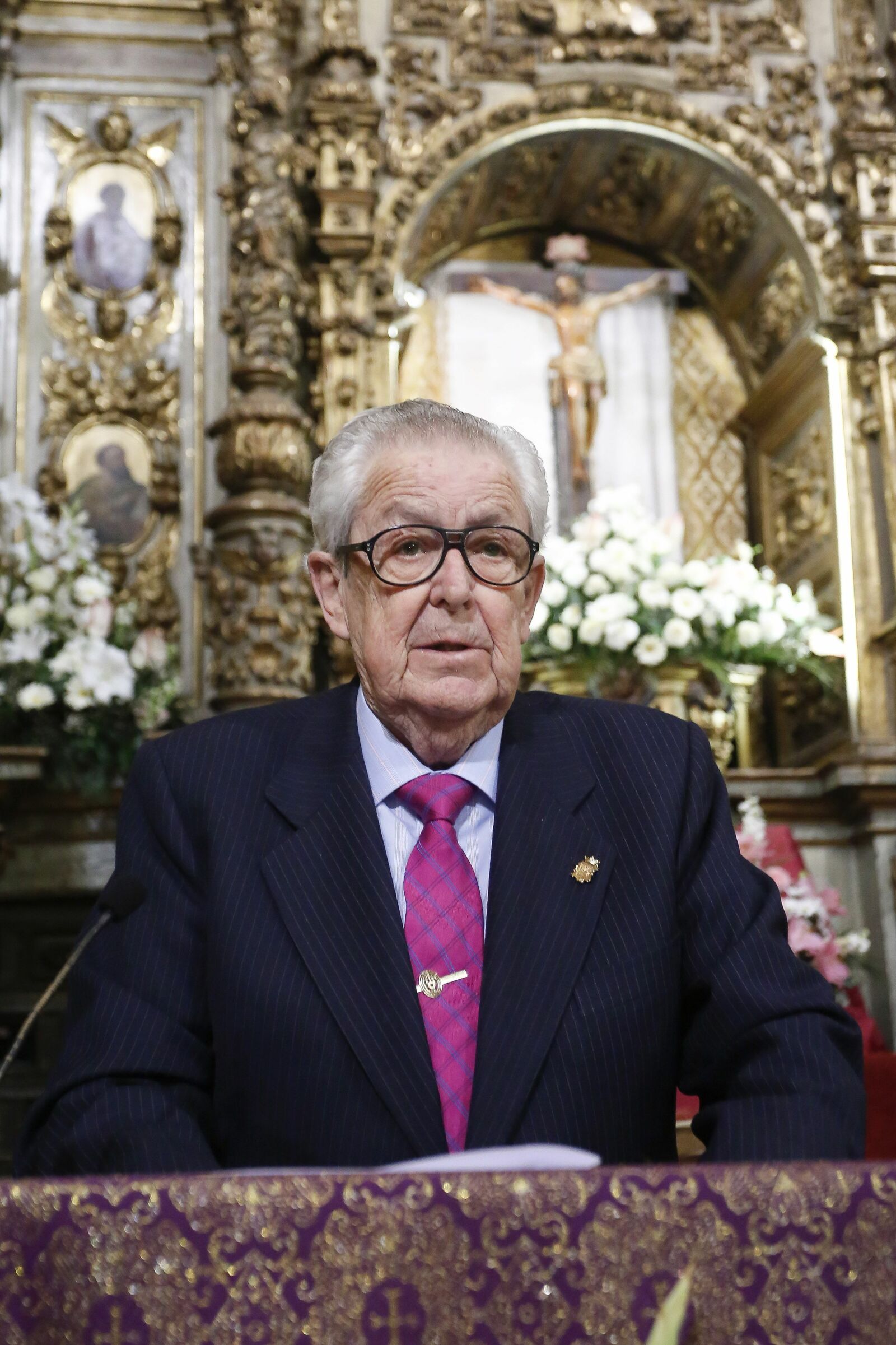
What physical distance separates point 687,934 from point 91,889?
2.69m

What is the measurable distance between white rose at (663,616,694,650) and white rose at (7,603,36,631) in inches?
69.6

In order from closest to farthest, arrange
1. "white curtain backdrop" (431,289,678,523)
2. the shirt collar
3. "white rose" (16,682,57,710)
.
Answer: the shirt collar < "white rose" (16,682,57,710) < "white curtain backdrop" (431,289,678,523)

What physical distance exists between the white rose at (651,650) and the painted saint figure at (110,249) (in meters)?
2.19

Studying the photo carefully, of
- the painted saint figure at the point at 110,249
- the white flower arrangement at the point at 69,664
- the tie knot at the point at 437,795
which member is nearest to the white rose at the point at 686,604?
the white flower arrangement at the point at 69,664

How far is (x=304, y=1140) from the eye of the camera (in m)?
1.59

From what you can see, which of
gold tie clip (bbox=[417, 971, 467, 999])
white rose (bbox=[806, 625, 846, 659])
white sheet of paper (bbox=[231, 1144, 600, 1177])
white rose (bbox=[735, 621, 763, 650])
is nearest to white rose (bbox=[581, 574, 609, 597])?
white rose (bbox=[735, 621, 763, 650])

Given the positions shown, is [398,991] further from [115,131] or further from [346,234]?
[115,131]

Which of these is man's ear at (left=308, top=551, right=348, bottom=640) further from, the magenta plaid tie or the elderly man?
the magenta plaid tie

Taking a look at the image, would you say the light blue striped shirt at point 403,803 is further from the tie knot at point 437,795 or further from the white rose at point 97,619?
the white rose at point 97,619

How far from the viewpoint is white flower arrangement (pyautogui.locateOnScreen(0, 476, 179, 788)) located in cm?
382

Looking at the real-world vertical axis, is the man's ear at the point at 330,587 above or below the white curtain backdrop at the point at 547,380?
below

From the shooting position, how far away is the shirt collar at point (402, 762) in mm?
1841

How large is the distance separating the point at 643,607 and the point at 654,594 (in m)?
0.07

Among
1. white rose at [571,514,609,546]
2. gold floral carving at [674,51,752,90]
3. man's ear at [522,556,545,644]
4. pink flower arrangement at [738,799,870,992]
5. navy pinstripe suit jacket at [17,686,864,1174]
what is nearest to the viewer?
navy pinstripe suit jacket at [17,686,864,1174]
